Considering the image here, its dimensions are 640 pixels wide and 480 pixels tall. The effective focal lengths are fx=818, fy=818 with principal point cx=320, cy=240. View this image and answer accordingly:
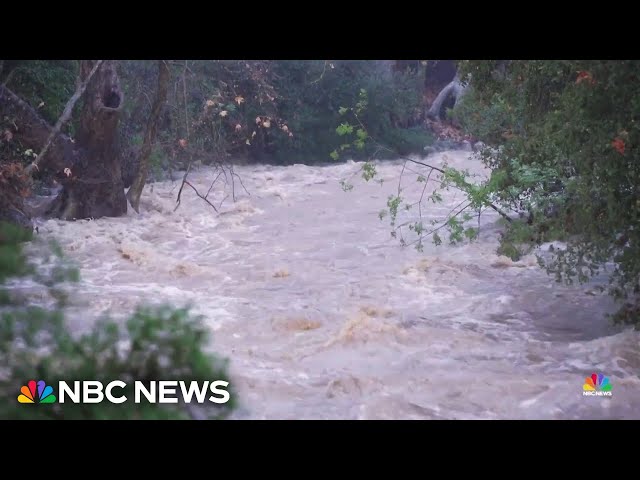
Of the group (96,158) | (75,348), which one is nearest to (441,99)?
(96,158)

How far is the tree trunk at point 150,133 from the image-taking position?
10.4 m

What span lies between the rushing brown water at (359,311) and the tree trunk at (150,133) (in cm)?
32

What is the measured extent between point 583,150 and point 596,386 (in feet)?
4.71

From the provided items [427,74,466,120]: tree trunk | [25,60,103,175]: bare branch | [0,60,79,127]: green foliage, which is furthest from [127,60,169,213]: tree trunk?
[427,74,466,120]: tree trunk

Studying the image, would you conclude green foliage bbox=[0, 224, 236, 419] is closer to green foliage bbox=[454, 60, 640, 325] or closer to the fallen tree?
green foliage bbox=[454, 60, 640, 325]

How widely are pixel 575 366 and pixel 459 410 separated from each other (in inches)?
46.3

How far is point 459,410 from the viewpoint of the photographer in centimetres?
473

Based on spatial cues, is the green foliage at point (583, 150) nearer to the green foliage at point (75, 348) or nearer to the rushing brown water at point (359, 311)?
the rushing brown water at point (359, 311)

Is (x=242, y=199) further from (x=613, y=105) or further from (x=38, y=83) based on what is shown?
(x=613, y=105)

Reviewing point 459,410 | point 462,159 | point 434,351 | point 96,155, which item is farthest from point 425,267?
point 462,159

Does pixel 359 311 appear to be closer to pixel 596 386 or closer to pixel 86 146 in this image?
pixel 596 386

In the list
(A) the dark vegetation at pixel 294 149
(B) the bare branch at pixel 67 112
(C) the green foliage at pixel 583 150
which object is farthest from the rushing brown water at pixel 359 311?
(B) the bare branch at pixel 67 112

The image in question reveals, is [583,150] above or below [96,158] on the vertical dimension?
below

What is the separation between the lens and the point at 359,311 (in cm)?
666
